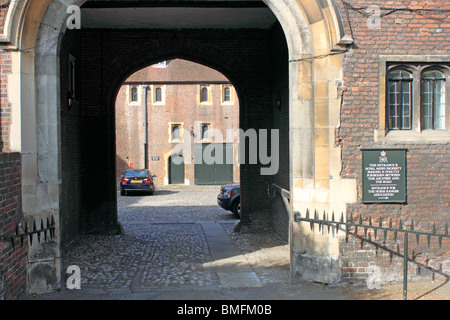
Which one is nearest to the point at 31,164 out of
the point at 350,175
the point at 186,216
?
the point at 350,175

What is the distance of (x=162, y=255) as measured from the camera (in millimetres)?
10586

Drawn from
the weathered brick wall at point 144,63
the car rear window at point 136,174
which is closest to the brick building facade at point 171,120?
the car rear window at point 136,174

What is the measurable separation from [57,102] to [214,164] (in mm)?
26148

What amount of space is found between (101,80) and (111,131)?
146 cm

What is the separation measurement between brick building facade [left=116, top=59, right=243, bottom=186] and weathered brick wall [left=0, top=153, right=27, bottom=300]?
87.1 ft

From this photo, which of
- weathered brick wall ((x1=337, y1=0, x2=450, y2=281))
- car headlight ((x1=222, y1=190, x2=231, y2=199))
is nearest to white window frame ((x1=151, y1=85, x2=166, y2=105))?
car headlight ((x1=222, y1=190, x2=231, y2=199))

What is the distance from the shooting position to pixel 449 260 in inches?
314

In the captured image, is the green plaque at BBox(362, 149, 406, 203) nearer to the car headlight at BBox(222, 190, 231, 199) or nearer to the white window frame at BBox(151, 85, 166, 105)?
the car headlight at BBox(222, 190, 231, 199)

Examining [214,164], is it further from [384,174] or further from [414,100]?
[384,174]

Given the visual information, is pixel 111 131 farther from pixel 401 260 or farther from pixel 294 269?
pixel 401 260

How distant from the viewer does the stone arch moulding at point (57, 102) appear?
24.0 ft

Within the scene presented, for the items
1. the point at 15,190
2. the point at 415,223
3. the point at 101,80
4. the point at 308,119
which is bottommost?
the point at 415,223

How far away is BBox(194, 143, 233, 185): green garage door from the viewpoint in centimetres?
3372

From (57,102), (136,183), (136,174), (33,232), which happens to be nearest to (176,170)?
(136,174)
